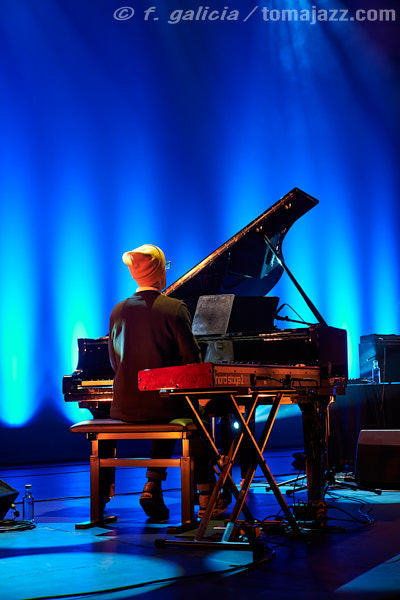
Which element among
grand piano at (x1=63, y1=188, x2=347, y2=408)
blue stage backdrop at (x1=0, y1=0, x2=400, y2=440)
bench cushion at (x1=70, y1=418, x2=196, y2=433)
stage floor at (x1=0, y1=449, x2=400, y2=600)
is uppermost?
blue stage backdrop at (x1=0, y1=0, x2=400, y2=440)

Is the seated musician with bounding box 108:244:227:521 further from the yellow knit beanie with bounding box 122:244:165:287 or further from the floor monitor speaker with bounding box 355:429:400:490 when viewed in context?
the floor monitor speaker with bounding box 355:429:400:490

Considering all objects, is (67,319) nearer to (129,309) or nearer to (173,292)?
(173,292)

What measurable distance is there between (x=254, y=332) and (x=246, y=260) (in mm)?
797

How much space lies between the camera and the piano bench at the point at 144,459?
11.0 ft

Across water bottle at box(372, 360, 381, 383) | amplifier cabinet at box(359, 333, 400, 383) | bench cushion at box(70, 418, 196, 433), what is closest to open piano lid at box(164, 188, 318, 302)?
bench cushion at box(70, 418, 196, 433)

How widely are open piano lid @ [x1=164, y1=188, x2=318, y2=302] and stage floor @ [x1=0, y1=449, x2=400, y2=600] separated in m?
1.47

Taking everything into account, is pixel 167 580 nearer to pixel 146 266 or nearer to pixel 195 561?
pixel 195 561

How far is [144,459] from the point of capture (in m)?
3.45

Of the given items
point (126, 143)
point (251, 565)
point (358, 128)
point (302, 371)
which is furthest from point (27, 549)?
point (358, 128)

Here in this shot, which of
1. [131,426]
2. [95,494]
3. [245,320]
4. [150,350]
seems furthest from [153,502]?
[245,320]

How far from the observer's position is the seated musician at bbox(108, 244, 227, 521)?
351 centimetres

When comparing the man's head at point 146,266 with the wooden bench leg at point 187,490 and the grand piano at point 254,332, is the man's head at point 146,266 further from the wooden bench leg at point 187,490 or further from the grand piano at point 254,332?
the wooden bench leg at point 187,490

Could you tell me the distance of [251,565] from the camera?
260 centimetres

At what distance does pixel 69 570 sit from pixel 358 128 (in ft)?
28.6
